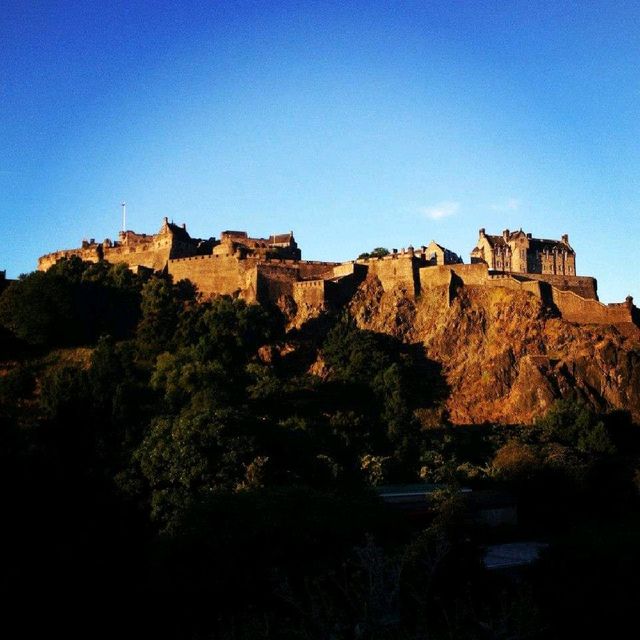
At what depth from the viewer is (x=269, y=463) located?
40.8 metres

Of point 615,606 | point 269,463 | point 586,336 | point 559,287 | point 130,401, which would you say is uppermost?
point 559,287

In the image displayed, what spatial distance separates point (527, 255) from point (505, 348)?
28.2m

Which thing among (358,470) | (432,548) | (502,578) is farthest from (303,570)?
(358,470)

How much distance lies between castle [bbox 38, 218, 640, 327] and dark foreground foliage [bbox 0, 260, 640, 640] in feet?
9.70

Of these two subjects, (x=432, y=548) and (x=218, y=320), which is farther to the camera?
(x=218, y=320)

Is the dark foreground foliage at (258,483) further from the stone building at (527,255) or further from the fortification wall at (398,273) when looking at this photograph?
the stone building at (527,255)

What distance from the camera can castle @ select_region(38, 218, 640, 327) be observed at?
7800 centimetres

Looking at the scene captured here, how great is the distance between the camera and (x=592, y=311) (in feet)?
253

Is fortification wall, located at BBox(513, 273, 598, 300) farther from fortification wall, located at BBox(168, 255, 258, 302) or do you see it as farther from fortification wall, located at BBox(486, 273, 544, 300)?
fortification wall, located at BBox(168, 255, 258, 302)

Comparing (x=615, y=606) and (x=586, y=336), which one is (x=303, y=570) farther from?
(x=586, y=336)

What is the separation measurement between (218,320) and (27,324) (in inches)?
693

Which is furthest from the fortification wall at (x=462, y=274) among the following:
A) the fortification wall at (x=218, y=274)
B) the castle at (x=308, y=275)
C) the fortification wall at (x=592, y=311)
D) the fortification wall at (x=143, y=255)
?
the fortification wall at (x=143, y=255)

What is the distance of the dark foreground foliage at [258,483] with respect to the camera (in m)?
25.9

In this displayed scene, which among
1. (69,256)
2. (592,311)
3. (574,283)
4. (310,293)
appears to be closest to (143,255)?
(69,256)
